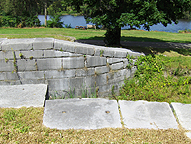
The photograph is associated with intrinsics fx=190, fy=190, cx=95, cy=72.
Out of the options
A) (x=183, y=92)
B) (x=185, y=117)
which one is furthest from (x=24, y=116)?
(x=183, y=92)

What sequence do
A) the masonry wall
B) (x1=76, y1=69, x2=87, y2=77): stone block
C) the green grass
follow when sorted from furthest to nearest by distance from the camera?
the green grass < (x1=76, y1=69, x2=87, y2=77): stone block < the masonry wall

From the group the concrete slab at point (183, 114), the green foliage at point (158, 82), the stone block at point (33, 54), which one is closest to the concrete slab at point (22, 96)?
the stone block at point (33, 54)

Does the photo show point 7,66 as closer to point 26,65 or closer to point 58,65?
point 26,65

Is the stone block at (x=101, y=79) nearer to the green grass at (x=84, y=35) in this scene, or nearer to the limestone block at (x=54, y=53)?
the limestone block at (x=54, y=53)

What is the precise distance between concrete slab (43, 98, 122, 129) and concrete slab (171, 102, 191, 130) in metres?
1.23

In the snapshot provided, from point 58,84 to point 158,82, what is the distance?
3334 millimetres

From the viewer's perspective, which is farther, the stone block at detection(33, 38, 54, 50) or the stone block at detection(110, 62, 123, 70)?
the stone block at detection(110, 62, 123, 70)

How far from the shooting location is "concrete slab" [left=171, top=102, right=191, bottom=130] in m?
3.57

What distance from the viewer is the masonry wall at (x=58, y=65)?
5133 millimetres

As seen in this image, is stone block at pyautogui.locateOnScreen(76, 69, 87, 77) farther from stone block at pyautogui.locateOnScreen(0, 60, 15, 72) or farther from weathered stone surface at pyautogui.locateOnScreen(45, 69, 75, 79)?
stone block at pyautogui.locateOnScreen(0, 60, 15, 72)

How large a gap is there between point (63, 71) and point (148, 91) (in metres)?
2.77

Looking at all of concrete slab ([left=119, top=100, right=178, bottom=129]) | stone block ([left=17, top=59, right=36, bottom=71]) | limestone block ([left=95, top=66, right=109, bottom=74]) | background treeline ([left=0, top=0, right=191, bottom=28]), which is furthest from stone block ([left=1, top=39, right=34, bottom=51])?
background treeline ([left=0, top=0, right=191, bottom=28])

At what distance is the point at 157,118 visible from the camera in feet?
12.1

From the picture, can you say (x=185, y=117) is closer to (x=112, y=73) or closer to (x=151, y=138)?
(x=151, y=138)
